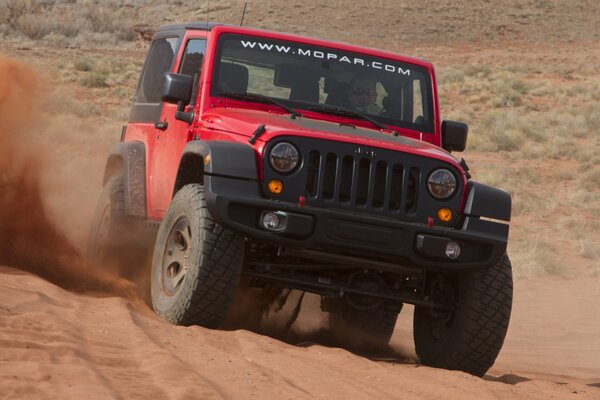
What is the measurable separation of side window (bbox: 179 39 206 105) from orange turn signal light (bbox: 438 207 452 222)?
187 centimetres

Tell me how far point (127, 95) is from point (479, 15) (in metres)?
31.9

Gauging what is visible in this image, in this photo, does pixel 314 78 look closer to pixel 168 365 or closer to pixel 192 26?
pixel 192 26

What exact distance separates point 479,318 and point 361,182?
1074 millimetres

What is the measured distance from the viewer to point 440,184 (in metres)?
6.50

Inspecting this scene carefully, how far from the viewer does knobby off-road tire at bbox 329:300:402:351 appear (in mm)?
7664

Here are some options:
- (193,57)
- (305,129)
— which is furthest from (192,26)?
(305,129)

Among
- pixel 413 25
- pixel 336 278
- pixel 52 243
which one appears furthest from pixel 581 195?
pixel 413 25

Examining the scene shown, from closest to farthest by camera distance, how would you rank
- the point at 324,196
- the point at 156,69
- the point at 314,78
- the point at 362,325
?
the point at 324,196
the point at 314,78
the point at 362,325
the point at 156,69

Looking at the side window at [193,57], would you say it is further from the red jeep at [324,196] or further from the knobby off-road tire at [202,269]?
the knobby off-road tire at [202,269]

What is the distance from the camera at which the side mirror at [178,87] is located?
7.14 m

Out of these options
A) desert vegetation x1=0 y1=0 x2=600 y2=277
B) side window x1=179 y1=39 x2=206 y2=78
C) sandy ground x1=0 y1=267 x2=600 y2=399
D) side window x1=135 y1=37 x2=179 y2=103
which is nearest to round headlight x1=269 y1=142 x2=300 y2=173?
sandy ground x1=0 y1=267 x2=600 y2=399

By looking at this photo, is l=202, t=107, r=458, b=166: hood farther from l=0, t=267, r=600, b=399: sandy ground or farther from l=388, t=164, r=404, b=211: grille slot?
l=0, t=267, r=600, b=399: sandy ground

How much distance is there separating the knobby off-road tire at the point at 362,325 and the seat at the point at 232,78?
153 centimetres

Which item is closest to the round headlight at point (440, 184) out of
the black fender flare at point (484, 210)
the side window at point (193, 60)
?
the black fender flare at point (484, 210)
